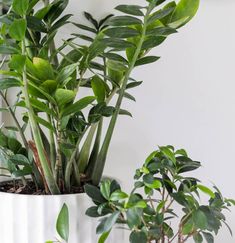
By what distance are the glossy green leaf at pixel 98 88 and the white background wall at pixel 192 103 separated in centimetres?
31

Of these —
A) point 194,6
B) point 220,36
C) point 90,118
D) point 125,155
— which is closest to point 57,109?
point 90,118

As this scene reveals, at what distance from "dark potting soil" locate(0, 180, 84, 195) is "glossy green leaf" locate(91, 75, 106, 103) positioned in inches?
7.4

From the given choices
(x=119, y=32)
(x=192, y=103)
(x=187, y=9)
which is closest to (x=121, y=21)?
(x=119, y=32)

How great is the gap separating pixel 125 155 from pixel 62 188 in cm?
36

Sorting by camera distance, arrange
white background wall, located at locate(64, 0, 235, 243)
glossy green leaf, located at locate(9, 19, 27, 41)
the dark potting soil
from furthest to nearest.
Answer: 1. white background wall, located at locate(64, 0, 235, 243)
2. the dark potting soil
3. glossy green leaf, located at locate(9, 19, 27, 41)

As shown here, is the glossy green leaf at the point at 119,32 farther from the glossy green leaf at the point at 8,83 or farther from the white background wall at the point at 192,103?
the white background wall at the point at 192,103

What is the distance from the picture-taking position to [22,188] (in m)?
0.76

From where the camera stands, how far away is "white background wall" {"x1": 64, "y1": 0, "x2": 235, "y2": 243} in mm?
1054

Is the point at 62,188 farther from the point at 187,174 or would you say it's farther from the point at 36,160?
the point at 187,174

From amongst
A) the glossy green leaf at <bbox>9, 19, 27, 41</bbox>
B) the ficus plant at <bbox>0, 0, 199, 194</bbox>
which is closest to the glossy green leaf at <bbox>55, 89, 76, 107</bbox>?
the ficus plant at <bbox>0, 0, 199, 194</bbox>

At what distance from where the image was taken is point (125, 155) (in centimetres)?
107

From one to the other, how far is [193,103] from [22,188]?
0.55 m

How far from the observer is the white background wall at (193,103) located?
1.05 m

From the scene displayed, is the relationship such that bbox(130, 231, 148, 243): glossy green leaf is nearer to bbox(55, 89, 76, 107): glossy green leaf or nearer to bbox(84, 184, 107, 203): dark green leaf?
bbox(84, 184, 107, 203): dark green leaf
